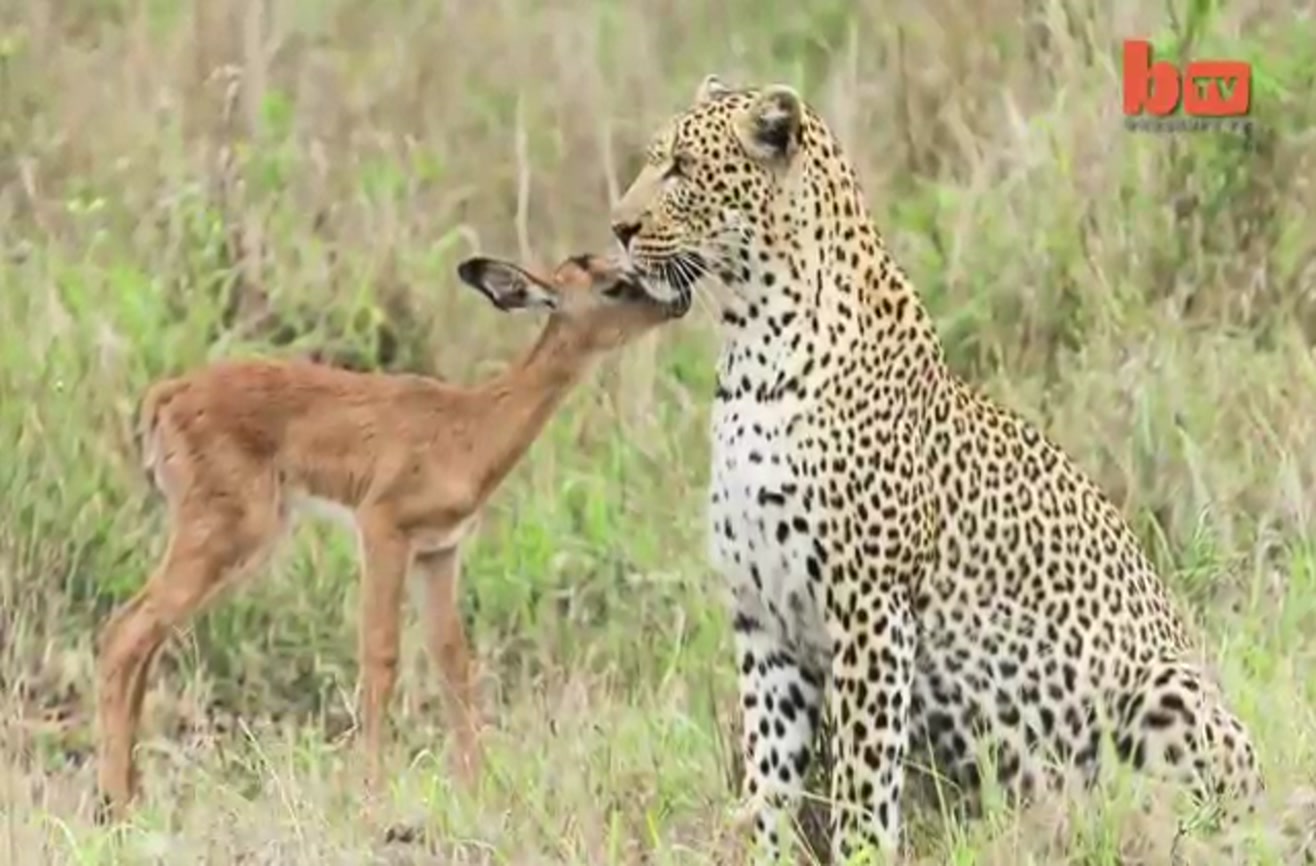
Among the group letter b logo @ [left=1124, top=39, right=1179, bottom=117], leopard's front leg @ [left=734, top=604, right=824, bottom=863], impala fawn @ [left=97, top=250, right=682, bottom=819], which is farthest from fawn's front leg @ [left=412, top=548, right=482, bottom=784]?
letter b logo @ [left=1124, top=39, right=1179, bottom=117]

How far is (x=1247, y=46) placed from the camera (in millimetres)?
10117

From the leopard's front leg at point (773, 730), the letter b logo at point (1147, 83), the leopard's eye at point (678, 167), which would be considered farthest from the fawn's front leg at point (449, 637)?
the letter b logo at point (1147, 83)

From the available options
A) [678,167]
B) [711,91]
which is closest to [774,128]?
[678,167]

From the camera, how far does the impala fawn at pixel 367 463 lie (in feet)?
27.8

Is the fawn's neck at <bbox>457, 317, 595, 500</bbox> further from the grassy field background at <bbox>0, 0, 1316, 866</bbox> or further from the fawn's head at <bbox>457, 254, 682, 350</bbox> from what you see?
the grassy field background at <bbox>0, 0, 1316, 866</bbox>

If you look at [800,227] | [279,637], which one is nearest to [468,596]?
[279,637]

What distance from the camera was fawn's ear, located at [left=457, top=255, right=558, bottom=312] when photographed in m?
8.29

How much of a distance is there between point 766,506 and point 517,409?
199 cm

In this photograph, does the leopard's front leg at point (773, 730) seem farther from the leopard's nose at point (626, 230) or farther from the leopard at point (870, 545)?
the leopard's nose at point (626, 230)

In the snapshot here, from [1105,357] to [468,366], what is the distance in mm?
1812

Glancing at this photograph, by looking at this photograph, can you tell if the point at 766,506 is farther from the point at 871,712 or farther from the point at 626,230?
the point at 626,230

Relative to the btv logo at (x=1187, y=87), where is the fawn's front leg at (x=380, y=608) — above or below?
below

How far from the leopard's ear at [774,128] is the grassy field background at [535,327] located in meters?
1.32

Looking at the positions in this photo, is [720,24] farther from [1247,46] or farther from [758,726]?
[758,726]
